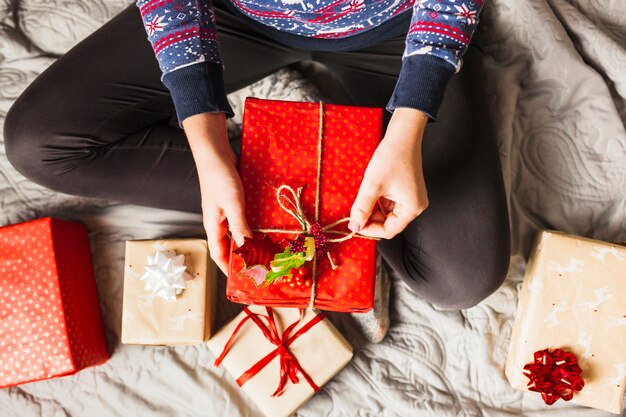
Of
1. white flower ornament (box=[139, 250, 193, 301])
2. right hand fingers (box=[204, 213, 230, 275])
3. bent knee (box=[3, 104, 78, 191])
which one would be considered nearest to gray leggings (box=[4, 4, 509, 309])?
bent knee (box=[3, 104, 78, 191])

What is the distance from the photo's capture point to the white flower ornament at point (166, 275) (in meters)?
0.90

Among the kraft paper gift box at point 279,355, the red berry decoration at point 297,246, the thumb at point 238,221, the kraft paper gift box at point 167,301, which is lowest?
the kraft paper gift box at point 279,355

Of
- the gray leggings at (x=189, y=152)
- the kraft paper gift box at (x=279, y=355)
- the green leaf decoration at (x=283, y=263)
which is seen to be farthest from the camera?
the kraft paper gift box at (x=279, y=355)

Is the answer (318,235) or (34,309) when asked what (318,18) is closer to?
(318,235)

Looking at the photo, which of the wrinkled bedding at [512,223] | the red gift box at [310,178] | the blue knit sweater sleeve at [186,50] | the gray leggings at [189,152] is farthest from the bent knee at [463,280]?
the blue knit sweater sleeve at [186,50]

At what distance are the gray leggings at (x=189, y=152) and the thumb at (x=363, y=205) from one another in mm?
216

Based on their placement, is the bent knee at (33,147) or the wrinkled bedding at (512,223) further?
the wrinkled bedding at (512,223)

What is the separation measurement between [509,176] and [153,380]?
81 centimetres

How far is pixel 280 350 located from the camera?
0.92 metres

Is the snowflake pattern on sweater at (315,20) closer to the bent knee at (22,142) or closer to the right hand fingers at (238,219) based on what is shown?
the right hand fingers at (238,219)

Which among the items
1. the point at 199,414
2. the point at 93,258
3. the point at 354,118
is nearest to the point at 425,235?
the point at 354,118

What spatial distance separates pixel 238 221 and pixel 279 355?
382 mm

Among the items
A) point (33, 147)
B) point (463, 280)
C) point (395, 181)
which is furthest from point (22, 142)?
point (463, 280)

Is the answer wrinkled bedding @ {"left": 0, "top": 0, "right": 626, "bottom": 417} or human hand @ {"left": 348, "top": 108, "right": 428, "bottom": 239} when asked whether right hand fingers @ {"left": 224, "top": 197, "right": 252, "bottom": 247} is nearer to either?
human hand @ {"left": 348, "top": 108, "right": 428, "bottom": 239}
